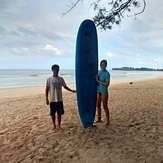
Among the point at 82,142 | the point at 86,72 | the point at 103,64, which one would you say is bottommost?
the point at 82,142

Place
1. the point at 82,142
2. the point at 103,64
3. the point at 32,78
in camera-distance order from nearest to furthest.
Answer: the point at 82,142 → the point at 103,64 → the point at 32,78

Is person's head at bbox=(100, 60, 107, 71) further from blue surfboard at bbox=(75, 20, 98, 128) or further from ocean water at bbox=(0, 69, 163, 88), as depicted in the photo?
ocean water at bbox=(0, 69, 163, 88)

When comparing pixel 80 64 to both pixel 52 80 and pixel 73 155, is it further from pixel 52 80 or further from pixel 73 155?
pixel 73 155

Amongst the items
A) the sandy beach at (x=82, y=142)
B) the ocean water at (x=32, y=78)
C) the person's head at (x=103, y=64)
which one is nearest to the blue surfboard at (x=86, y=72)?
the person's head at (x=103, y=64)

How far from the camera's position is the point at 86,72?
13.9 ft

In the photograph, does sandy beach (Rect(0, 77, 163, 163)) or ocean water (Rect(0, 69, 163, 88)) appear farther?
ocean water (Rect(0, 69, 163, 88))

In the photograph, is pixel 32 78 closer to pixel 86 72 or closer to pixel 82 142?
pixel 86 72

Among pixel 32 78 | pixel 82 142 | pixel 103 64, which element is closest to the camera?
pixel 82 142

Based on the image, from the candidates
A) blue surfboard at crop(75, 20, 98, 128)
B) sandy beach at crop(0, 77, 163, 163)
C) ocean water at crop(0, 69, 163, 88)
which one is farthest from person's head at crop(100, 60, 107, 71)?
ocean water at crop(0, 69, 163, 88)

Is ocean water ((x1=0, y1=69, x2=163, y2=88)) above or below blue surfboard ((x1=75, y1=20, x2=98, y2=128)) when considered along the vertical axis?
below

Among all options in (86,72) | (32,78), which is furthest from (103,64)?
(32,78)

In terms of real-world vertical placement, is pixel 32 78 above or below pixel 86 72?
below

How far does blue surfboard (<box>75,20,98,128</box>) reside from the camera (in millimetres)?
4188

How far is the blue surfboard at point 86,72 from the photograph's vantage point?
4188 mm
